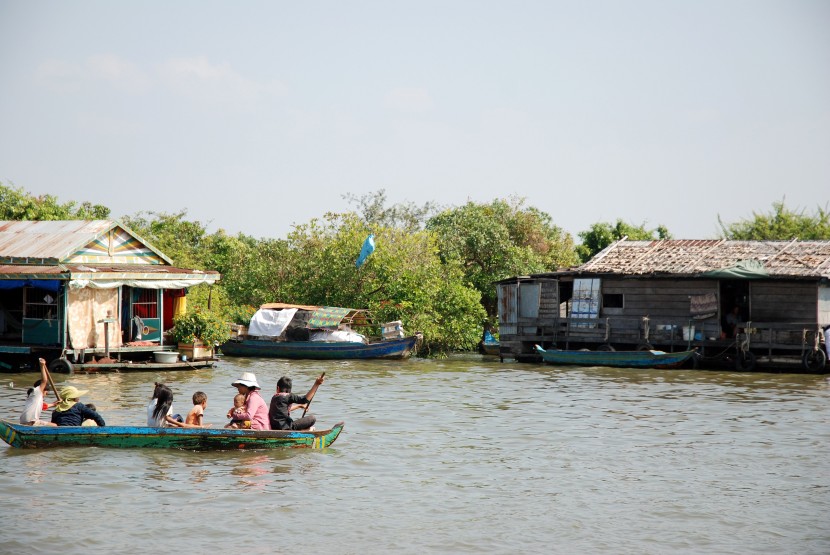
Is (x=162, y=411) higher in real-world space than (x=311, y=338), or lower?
lower

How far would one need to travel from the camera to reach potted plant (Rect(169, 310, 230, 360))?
26891 millimetres

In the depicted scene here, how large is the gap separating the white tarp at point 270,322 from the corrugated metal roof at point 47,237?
715 centimetres

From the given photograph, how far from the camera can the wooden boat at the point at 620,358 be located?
95.1ft

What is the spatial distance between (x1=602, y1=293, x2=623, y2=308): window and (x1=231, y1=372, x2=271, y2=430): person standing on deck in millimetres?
19129

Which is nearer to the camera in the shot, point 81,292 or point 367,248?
point 81,292

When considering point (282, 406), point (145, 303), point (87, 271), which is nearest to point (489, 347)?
point (145, 303)

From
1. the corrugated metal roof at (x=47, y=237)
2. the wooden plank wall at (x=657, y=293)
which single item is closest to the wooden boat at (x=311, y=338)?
the wooden plank wall at (x=657, y=293)

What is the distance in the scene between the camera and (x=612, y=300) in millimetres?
31516

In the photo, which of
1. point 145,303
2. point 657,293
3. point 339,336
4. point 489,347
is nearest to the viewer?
point 145,303

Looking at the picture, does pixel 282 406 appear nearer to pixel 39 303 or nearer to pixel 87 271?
pixel 87 271

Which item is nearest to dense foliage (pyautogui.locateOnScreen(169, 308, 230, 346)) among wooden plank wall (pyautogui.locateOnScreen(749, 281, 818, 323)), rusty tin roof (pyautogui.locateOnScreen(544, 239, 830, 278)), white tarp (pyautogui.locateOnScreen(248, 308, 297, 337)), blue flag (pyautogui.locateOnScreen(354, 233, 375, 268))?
white tarp (pyautogui.locateOnScreen(248, 308, 297, 337))

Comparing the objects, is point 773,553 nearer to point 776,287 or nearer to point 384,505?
point 384,505

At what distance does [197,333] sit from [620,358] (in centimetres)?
1265

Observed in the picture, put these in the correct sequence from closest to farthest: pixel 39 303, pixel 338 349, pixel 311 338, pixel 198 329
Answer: pixel 39 303
pixel 198 329
pixel 338 349
pixel 311 338
